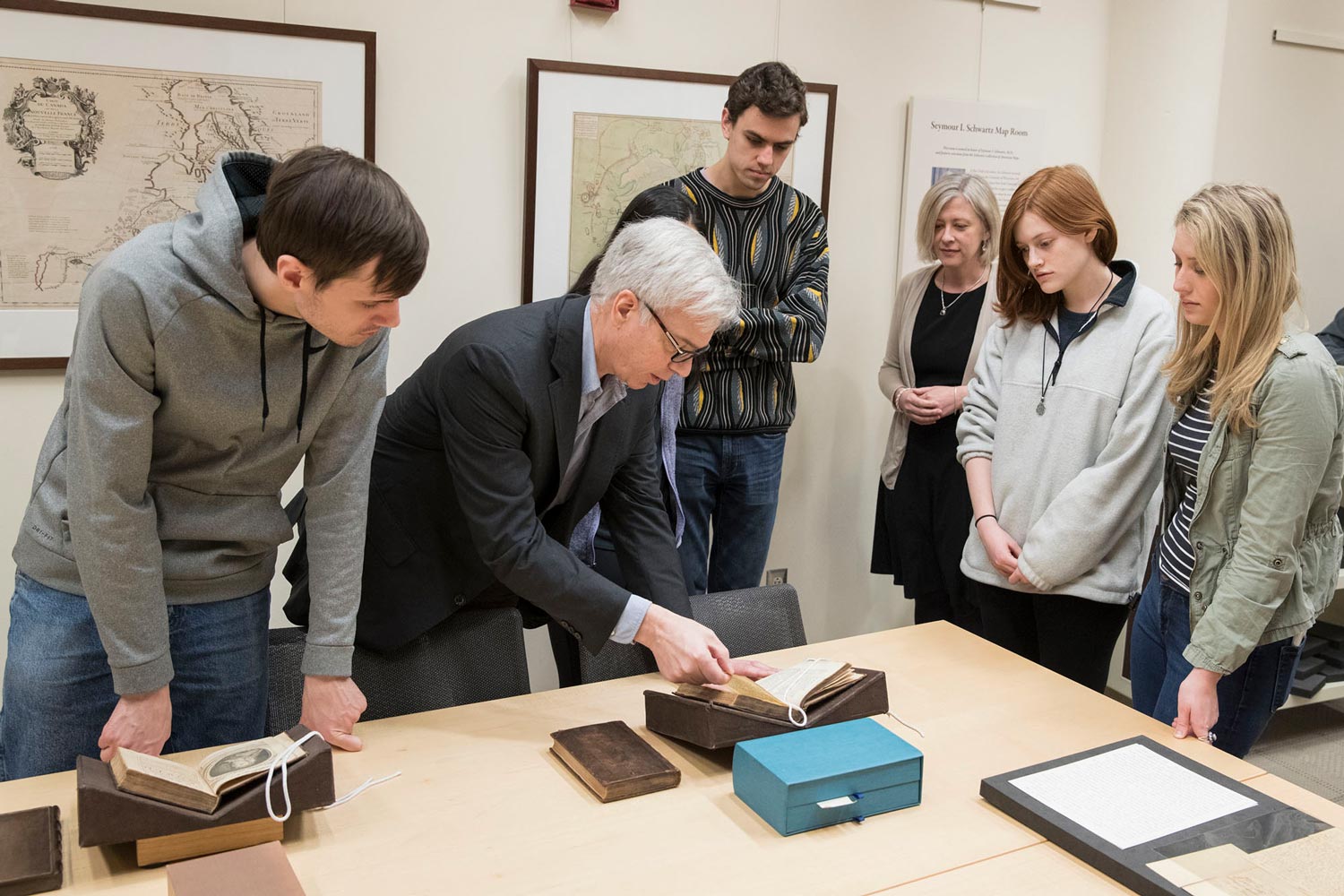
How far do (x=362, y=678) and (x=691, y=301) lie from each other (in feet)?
2.96

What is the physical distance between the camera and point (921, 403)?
314 cm

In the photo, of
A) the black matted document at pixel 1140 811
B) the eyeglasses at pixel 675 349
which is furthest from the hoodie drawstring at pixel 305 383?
the black matted document at pixel 1140 811

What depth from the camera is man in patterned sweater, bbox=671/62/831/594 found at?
287 centimetres

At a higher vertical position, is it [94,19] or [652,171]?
[94,19]

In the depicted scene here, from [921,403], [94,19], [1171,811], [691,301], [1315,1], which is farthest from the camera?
[1315,1]

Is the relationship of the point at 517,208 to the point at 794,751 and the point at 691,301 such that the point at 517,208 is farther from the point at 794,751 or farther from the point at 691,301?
the point at 794,751

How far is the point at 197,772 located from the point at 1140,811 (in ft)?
4.13

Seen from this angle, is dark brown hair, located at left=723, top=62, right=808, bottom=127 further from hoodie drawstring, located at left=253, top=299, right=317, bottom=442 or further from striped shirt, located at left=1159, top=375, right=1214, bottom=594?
hoodie drawstring, located at left=253, top=299, right=317, bottom=442

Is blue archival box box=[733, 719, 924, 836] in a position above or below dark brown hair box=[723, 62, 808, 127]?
below

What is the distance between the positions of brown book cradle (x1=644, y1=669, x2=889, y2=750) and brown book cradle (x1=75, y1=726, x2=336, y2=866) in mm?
517

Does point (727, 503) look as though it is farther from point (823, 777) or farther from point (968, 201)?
point (823, 777)

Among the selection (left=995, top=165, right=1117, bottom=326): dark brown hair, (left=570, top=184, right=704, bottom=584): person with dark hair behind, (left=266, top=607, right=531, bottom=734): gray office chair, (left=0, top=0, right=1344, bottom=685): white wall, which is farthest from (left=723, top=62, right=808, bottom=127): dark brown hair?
(left=266, top=607, right=531, bottom=734): gray office chair

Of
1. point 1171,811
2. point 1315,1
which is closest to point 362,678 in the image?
point 1171,811

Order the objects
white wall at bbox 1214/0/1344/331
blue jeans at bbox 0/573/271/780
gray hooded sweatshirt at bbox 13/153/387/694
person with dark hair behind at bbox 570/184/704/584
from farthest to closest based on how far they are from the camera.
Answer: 1. white wall at bbox 1214/0/1344/331
2. person with dark hair behind at bbox 570/184/704/584
3. blue jeans at bbox 0/573/271/780
4. gray hooded sweatshirt at bbox 13/153/387/694
